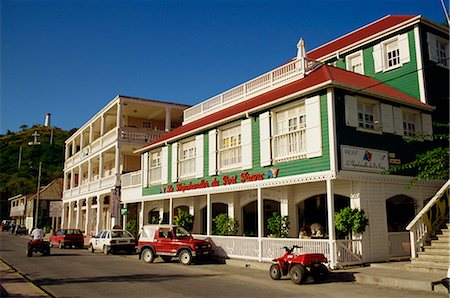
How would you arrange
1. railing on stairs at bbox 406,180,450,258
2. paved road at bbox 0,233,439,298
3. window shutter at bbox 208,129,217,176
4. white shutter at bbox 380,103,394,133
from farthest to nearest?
window shutter at bbox 208,129,217,176
white shutter at bbox 380,103,394,133
railing on stairs at bbox 406,180,450,258
paved road at bbox 0,233,439,298

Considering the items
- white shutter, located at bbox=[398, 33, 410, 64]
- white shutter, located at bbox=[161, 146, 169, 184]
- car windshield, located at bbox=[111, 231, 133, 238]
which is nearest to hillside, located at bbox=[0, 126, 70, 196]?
car windshield, located at bbox=[111, 231, 133, 238]

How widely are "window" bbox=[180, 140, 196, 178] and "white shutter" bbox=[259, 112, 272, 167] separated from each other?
5.93 meters

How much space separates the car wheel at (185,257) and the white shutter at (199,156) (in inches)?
184

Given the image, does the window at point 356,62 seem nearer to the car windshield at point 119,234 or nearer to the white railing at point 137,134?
the car windshield at point 119,234

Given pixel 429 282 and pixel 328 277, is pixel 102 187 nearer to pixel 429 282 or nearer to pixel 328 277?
pixel 328 277

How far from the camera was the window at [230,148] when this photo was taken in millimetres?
19359

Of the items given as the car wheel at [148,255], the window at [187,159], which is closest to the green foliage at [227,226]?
the car wheel at [148,255]

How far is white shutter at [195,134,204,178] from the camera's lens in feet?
70.5

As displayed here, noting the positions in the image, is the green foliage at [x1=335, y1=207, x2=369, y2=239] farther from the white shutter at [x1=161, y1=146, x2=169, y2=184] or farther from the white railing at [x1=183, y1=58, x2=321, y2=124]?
the white shutter at [x1=161, y1=146, x2=169, y2=184]

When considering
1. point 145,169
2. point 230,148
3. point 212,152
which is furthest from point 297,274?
point 145,169

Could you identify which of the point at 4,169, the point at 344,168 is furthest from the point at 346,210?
the point at 4,169

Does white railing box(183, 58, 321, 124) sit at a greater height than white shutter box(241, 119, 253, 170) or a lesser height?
greater

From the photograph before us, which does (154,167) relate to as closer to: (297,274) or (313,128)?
(313,128)

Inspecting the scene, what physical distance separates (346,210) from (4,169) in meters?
94.2
